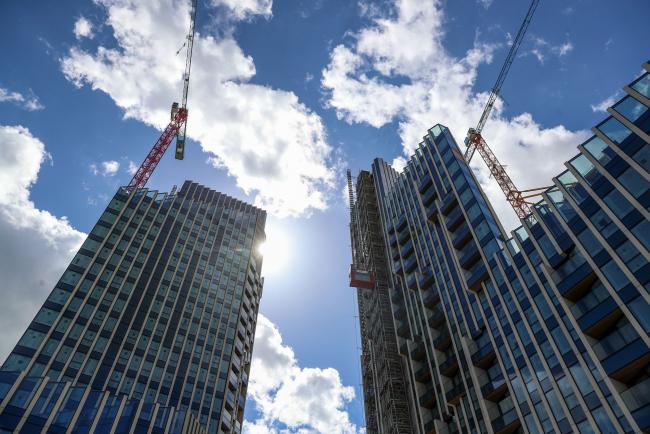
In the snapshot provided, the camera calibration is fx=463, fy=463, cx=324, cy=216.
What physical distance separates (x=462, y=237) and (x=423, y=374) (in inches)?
721

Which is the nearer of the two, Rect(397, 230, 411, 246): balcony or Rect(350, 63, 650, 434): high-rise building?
Rect(350, 63, 650, 434): high-rise building

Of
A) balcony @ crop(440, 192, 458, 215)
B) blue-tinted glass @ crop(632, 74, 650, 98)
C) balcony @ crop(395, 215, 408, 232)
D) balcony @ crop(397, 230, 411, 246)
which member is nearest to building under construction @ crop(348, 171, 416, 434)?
balcony @ crop(397, 230, 411, 246)

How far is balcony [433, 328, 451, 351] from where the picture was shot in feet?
186

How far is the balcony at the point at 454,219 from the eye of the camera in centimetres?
6247

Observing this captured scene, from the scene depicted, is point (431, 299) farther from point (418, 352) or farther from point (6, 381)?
point (6, 381)

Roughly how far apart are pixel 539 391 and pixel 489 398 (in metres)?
7.19

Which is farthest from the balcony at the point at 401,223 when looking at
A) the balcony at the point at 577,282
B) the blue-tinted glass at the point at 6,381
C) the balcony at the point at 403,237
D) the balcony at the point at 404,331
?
the blue-tinted glass at the point at 6,381

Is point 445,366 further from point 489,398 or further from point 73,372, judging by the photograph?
point 73,372

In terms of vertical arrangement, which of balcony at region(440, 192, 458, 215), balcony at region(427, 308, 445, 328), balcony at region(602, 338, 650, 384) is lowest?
balcony at region(602, 338, 650, 384)

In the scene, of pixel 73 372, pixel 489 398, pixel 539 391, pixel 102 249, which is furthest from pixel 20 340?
pixel 539 391

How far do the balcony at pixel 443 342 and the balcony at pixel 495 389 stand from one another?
8934 millimetres

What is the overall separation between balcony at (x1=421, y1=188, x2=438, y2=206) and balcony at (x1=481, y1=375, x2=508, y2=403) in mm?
30681

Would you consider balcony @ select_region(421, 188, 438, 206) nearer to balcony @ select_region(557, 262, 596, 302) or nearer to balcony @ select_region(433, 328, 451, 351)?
balcony @ select_region(433, 328, 451, 351)

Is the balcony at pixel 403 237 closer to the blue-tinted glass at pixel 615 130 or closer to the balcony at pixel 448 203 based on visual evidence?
the balcony at pixel 448 203
